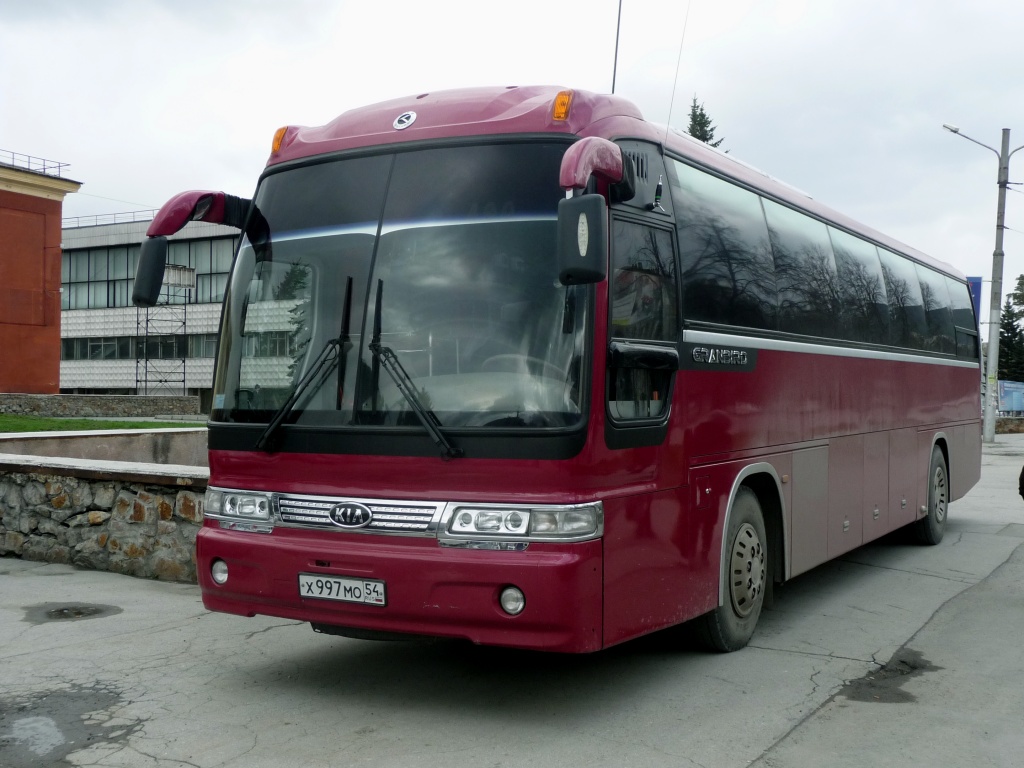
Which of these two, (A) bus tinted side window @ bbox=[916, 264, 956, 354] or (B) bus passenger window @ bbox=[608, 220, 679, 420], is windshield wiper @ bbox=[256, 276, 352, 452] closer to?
(B) bus passenger window @ bbox=[608, 220, 679, 420]

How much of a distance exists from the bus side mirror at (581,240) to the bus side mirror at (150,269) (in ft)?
7.73

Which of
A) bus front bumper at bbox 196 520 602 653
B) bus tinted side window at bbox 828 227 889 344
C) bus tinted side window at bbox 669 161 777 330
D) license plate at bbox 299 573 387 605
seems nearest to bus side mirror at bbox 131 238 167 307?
bus front bumper at bbox 196 520 602 653

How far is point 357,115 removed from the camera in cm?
605

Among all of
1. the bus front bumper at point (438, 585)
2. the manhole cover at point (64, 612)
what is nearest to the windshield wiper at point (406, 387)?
the bus front bumper at point (438, 585)

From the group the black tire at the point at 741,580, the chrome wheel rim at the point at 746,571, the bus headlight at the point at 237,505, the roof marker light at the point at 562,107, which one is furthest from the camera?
the chrome wheel rim at the point at 746,571

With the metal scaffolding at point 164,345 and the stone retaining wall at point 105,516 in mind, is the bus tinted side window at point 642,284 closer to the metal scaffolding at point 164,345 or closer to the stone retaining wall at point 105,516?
the stone retaining wall at point 105,516

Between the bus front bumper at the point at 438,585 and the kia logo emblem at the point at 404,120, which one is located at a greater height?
the kia logo emblem at the point at 404,120

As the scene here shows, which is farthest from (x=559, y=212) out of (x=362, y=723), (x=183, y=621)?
(x=183, y=621)

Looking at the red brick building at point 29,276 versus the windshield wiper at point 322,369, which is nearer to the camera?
the windshield wiper at point 322,369

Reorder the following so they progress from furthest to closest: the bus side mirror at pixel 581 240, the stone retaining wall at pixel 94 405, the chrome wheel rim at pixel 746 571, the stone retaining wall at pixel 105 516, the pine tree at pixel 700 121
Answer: the pine tree at pixel 700 121 → the stone retaining wall at pixel 94 405 → the stone retaining wall at pixel 105 516 → the chrome wheel rim at pixel 746 571 → the bus side mirror at pixel 581 240

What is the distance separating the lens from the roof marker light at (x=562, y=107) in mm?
5383

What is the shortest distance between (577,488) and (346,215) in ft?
6.07

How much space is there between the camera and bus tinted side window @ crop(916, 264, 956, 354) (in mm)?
11406

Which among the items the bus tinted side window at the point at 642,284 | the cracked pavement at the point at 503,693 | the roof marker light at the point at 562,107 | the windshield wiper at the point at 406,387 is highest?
the roof marker light at the point at 562,107
